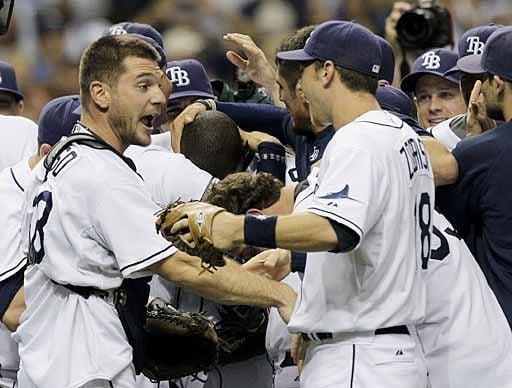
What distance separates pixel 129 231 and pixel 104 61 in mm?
651

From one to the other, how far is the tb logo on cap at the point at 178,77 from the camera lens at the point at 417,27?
2.03 metres

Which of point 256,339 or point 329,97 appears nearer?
point 329,97

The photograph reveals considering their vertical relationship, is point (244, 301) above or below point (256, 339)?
above

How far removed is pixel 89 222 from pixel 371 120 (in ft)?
3.12

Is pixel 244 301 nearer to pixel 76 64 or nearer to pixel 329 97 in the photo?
pixel 329 97

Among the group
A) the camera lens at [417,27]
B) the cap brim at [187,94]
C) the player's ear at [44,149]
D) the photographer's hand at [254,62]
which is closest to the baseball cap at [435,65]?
the camera lens at [417,27]

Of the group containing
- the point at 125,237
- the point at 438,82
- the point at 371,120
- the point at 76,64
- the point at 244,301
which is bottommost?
the point at 76,64

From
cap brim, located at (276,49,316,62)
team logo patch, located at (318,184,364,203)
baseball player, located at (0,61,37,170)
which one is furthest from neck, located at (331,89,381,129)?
baseball player, located at (0,61,37,170)

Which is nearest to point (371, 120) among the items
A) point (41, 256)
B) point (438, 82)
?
point (41, 256)

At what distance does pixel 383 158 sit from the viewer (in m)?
3.58

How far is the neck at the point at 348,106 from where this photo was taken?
3770 mm

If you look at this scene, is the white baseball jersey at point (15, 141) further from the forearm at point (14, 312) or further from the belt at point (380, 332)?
→ the belt at point (380, 332)

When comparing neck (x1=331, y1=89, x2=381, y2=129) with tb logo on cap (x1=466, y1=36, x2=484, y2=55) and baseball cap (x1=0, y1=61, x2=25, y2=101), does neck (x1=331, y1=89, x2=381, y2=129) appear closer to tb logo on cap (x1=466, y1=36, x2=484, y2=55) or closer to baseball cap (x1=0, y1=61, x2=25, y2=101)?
tb logo on cap (x1=466, y1=36, x2=484, y2=55)

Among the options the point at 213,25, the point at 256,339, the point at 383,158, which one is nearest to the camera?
the point at 383,158
